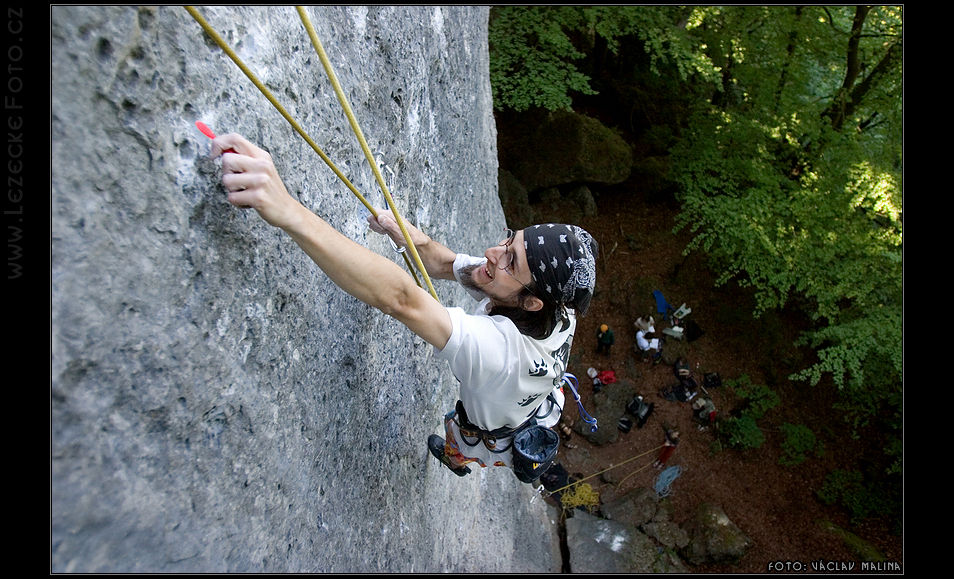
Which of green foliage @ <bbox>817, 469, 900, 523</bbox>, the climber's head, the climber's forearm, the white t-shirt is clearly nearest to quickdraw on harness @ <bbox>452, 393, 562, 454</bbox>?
the white t-shirt

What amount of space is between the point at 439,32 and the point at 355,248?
272cm

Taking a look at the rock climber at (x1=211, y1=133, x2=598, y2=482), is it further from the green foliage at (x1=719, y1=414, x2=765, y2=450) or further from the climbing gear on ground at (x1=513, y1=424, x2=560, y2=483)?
the green foliage at (x1=719, y1=414, x2=765, y2=450)

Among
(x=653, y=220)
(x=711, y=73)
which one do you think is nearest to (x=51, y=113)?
(x=711, y=73)

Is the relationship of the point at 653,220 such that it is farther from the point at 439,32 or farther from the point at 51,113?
the point at 51,113

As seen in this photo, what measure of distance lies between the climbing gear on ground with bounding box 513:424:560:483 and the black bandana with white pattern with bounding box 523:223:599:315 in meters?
1.03

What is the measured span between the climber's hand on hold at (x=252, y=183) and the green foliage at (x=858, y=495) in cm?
1032

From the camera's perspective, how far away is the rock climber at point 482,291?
4.89 ft

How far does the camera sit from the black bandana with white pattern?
215cm

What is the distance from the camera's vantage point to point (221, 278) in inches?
62.0

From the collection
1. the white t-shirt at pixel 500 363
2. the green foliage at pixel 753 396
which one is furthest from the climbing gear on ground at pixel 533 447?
the green foliage at pixel 753 396

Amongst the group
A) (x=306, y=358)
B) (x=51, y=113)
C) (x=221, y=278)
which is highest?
(x=51, y=113)

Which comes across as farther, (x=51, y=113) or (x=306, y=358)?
(x=306, y=358)

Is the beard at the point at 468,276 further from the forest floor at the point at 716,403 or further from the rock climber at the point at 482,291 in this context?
the forest floor at the point at 716,403

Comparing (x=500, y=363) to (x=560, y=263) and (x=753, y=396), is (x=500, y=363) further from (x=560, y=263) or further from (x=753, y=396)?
(x=753, y=396)
